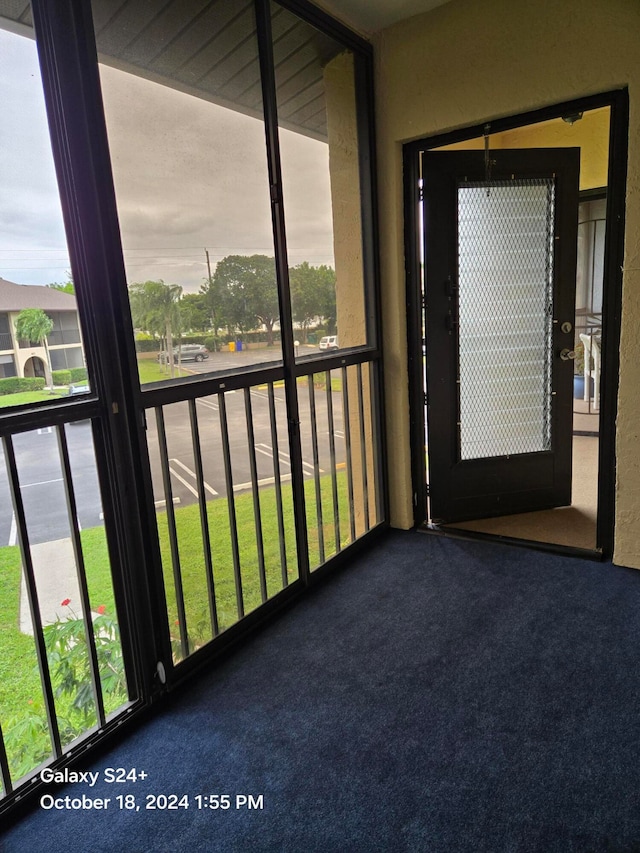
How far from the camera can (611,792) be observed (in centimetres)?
142

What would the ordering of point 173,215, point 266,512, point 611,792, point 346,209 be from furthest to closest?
1. point 346,209
2. point 266,512
3. point 173,215
4. point 611,792

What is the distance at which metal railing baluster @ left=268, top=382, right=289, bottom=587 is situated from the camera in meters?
2.30

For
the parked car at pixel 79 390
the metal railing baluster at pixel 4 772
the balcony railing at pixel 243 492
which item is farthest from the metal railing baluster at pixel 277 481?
the metal railing baluster at pixel 4 772

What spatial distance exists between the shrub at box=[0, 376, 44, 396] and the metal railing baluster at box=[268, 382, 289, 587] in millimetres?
971

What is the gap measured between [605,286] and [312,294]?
1287mm

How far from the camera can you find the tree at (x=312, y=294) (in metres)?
2.42

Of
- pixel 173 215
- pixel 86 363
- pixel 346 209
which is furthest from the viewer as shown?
pixel 346 209

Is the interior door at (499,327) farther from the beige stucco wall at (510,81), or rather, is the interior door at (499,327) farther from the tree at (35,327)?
the tree at (35,327)

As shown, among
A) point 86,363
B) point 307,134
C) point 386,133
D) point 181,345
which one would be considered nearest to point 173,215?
point 181,345

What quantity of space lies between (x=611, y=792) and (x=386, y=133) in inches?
109

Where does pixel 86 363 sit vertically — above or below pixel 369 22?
below

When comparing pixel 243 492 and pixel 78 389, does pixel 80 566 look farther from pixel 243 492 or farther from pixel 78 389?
pixel 243 492

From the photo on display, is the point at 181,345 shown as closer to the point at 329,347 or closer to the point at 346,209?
the point at 329,347

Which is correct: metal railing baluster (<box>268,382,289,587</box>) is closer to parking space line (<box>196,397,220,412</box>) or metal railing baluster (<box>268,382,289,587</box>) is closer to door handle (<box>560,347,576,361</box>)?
parking space line (<box>196,397,220,412</box>)
